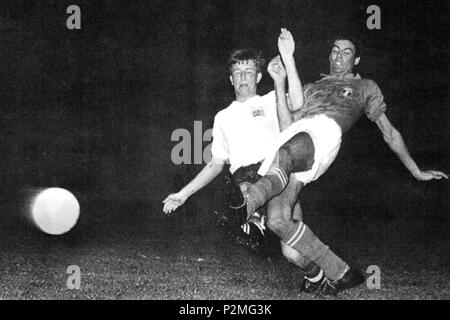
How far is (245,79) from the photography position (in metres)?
3.37

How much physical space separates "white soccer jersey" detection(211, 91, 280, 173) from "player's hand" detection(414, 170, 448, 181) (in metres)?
0.87

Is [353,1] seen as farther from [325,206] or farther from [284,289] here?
[284,289]

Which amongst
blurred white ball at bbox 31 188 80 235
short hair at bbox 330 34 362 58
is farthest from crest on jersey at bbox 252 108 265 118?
blurred white ball at bbox 31 188 80 235

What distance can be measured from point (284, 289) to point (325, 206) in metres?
0.55

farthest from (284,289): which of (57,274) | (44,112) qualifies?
(44,112)

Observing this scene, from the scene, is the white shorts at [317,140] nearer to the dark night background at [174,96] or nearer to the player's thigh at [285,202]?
the player's thigh at [285,202]

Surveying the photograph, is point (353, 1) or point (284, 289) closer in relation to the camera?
point (284, 289)

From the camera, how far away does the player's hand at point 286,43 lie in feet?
10.9

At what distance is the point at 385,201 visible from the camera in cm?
339

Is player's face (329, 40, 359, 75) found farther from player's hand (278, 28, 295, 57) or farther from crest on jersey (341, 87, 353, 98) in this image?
player's hand (278, 28, 295, 57)

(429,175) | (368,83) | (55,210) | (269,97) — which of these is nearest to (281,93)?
(269,97)

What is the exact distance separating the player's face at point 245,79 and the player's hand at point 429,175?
107cm

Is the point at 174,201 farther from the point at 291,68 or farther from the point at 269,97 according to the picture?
the point at 291,68

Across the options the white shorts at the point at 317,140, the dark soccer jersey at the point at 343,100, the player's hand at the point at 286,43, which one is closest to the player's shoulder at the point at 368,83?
the dark soccer jersey at the point at 343,100
